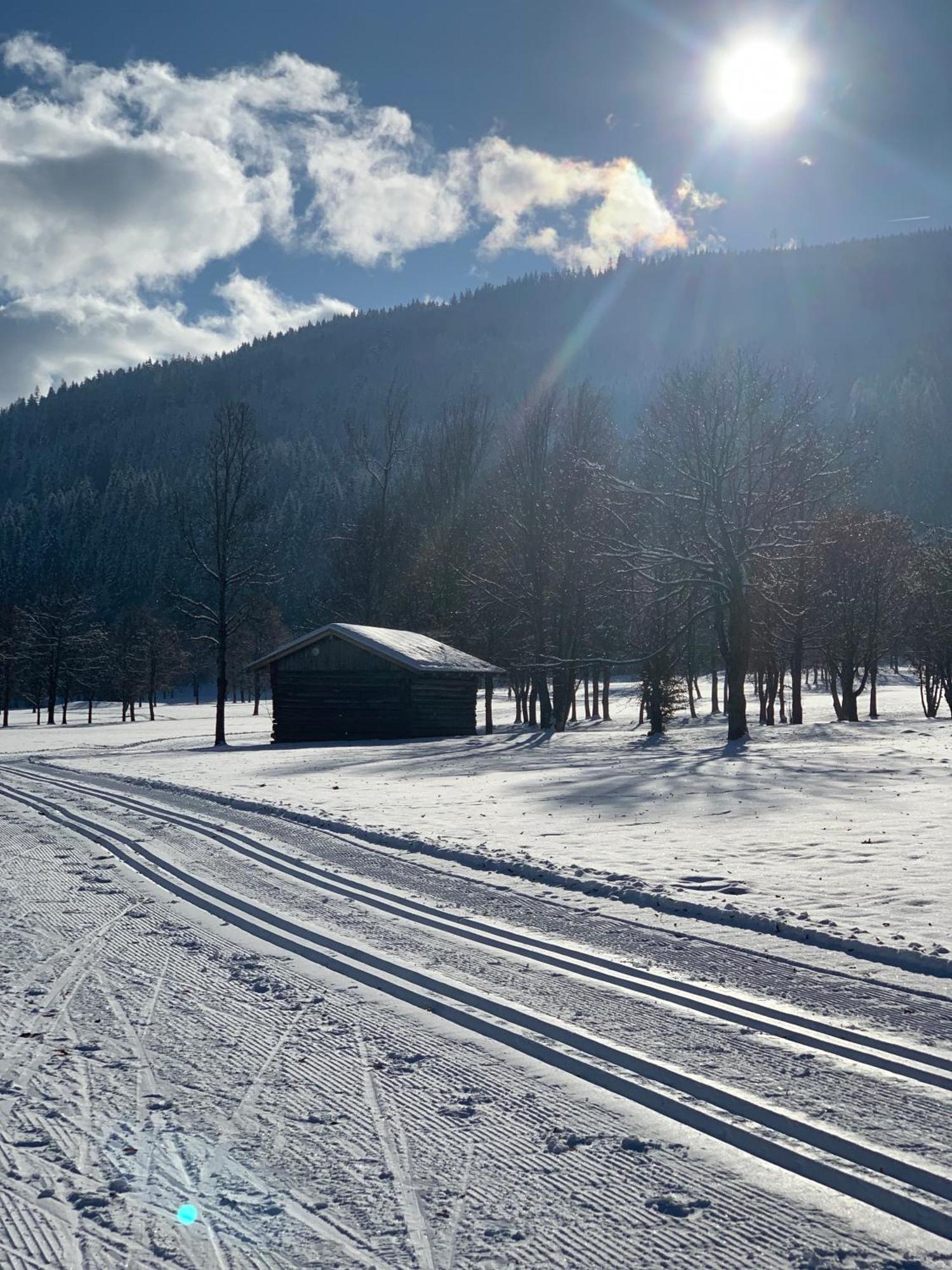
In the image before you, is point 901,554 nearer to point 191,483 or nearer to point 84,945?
point 84,945

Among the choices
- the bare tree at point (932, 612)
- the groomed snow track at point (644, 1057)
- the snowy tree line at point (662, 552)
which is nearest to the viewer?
the groomed snow track at point (644, 1057)

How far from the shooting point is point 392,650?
104 ft

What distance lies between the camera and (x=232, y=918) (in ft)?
22.7

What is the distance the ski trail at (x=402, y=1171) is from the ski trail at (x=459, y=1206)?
0.19 ft

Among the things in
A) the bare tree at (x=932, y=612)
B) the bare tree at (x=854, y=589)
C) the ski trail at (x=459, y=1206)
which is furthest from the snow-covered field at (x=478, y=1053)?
the bare tree at (x=932, y=612)

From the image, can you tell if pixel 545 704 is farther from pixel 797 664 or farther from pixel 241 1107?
pixel 241 1107

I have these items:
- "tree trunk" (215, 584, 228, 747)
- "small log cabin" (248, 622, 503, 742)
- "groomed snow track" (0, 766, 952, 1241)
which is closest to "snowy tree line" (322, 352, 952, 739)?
"small log cabin" (248, 622, 503, 742)

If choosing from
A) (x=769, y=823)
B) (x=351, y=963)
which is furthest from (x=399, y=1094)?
(x=769, y=823)

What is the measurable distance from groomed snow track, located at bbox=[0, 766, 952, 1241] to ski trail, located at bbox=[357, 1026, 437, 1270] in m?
0.79

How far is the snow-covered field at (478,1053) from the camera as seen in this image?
113 inches

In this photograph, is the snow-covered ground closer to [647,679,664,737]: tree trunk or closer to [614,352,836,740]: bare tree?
[647,679,664,737]: tree trunk

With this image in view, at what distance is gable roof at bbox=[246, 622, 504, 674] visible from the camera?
3177cm

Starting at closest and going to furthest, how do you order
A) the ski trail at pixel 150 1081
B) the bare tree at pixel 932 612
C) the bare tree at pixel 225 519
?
1. the ski trail at pixel 150 1081
2. the bare tree at pixel 225 519
3. the bare tree at pixel 932 612

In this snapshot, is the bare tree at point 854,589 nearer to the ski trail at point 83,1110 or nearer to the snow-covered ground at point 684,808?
the snow-covered ground at point 684,808
